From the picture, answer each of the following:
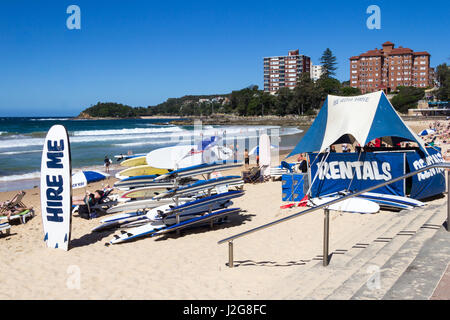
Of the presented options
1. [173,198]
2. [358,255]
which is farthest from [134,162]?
[358,255]

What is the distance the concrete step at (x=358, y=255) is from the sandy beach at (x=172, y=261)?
0.45m

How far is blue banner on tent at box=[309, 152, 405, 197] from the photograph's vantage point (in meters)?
10.3

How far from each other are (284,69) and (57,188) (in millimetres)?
153221

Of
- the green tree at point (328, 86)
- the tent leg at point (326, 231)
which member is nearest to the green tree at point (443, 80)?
the green tree at point (328, 86)

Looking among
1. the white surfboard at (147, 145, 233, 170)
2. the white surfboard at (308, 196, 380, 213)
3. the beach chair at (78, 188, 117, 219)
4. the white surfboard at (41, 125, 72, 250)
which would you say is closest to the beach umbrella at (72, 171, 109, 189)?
the beach chair at (78, 188, 117, 219)

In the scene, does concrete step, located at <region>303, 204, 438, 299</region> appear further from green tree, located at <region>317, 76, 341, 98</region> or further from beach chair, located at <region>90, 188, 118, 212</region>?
green tree, located at <region>317, 76, 341, 98</region>

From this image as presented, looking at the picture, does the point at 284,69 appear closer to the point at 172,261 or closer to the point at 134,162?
the point at 134,162

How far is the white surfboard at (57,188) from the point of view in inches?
322

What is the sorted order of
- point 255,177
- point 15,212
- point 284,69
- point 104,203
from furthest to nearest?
point 284,69 < point 255,177 < point 104,203 < point 15,212

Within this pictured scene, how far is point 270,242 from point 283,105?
4132 inches

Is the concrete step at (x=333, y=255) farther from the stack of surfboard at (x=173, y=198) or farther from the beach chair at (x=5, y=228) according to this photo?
the beach chair at (x=5, y=228)

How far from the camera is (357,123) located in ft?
35.7

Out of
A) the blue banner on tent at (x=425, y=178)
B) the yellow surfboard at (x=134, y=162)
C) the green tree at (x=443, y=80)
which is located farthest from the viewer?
the green tree at (x=443, y=80)

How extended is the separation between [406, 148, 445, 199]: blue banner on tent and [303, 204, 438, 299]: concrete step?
2.28m
